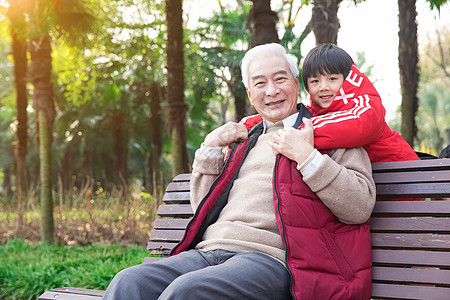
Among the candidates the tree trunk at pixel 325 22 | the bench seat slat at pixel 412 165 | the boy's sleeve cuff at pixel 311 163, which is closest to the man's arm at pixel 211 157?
the boy's sleeve cuff at pixel 311 163

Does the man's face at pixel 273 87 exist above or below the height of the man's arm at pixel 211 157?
above

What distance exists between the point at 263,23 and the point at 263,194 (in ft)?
13.6

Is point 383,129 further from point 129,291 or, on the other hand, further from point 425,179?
point 129,291

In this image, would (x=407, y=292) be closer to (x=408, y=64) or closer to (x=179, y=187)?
(x=179, y=187)

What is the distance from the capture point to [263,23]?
6.16 metres

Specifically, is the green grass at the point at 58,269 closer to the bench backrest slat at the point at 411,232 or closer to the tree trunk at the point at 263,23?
the tree trunk at the point at 263,23

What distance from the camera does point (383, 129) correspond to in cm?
246

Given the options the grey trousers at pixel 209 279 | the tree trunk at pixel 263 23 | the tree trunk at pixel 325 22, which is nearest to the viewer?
the grey trousers at pixel 209 279

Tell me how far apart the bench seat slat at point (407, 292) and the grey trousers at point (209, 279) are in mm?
497

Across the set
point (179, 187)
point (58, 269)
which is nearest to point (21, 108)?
point (58, 269)

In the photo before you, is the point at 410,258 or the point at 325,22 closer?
the point at 410,258

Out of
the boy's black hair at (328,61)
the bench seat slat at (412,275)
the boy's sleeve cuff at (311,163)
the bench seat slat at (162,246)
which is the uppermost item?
the boy's black hair at (328,61)

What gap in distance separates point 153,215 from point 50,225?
5.75 feet

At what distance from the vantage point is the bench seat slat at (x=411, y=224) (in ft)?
7.64
